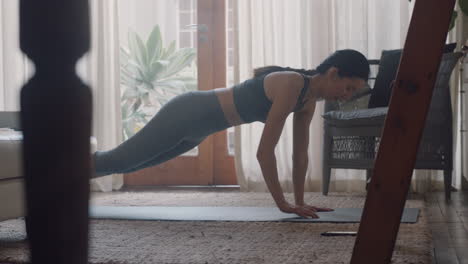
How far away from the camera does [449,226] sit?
2.38 m

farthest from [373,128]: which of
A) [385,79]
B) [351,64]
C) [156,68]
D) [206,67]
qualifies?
[156,68]

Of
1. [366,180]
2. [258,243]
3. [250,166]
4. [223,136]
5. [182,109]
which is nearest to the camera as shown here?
[258,243]

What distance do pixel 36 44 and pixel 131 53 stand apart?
13.5ft

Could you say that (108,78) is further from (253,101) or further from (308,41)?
(253,101)

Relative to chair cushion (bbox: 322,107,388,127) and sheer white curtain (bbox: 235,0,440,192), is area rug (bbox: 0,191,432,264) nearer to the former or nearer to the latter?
chair cushion (bbox: 322,107,388,127)

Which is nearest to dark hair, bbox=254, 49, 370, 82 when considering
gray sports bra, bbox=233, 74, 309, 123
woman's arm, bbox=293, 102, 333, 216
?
gray sports bra, bbox=233, 74, 309, 123

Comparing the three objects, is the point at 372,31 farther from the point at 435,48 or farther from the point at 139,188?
the point at 435,48

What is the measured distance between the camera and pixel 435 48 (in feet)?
3.33

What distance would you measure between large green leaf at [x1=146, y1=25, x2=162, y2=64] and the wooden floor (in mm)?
1973

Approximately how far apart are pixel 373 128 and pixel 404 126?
2.36 m

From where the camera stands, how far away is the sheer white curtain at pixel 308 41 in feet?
12.6

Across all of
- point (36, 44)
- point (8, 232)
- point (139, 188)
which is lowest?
point (139, 188)

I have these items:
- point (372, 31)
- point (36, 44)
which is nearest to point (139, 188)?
point (372, 31)

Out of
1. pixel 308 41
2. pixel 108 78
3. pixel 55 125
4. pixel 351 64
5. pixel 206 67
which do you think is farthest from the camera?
pixel 206 67
